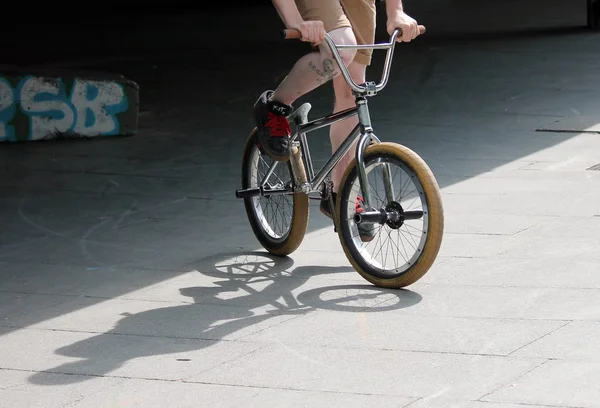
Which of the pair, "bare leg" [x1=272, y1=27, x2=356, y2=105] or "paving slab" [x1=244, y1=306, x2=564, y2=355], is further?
"bare leg" [x1=272, y1=27, x2=356, y2=105]

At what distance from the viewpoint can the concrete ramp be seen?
34.8 feet

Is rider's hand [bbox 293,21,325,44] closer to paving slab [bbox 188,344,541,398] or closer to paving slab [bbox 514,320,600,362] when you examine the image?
paving slab [bbox 188,344,541,398]

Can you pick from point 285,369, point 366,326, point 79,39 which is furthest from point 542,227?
point 79,39

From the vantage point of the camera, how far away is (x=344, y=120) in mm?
6328

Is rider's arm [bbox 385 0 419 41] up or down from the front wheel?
up

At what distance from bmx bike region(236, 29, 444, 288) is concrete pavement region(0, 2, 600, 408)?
0.47 feet

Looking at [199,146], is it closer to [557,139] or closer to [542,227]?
[557,139]

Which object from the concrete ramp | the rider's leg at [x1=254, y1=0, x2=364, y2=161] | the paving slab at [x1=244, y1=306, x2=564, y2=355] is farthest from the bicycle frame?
the concrete ramp

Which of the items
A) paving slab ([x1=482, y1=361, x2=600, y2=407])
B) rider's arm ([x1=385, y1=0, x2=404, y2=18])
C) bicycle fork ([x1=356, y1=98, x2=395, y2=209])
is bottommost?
paving slab ([x1=482, y1=361, x2=600, y2=407])

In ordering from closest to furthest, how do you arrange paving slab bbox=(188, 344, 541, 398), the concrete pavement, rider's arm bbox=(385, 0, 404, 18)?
1. paving slab bbox=(188, 344, 541, 398)
2. the concrete pavement
3. rider's arm bbox=(385, 0, 404, 18)

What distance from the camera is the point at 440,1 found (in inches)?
981

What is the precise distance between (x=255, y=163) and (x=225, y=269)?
29.3 inches

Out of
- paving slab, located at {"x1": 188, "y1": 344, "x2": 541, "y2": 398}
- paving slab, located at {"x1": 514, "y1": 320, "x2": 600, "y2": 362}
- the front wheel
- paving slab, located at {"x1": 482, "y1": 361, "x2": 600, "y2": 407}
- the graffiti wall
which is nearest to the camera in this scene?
paving slab, located at {"x1": 482, "y1": 361, "x2": 600, "y2": 407}

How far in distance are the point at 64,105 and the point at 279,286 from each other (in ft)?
17.6
